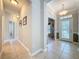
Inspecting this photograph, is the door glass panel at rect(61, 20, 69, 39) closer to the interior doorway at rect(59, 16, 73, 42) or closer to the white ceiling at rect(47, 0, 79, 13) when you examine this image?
the interior doorway at rect(59, 16, 73, 42)

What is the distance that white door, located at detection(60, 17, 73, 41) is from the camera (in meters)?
7.87

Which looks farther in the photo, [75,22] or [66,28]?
[66,28]

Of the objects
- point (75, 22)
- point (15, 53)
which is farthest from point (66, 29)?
point (15, 53)

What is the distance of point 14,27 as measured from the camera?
424 inches

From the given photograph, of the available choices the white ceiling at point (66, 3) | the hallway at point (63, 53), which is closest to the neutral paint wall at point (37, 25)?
the hallway at point (63, 53)

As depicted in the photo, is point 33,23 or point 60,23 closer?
point 33,23

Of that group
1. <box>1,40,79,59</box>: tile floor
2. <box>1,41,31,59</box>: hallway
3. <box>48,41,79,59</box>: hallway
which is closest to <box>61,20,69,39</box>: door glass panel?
<box>48,41,79,59</box>: hallway

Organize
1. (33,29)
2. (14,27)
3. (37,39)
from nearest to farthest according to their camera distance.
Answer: (33,29), (37,39), (14,27)

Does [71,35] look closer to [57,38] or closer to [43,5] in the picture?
[57,38]

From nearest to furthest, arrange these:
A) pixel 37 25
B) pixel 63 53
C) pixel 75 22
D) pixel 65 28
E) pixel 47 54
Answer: pixel 47 54
pixel 63 53
pixel 37 25
pixel 75 22
pixel 65 28

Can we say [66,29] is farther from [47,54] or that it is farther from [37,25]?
[47,54]

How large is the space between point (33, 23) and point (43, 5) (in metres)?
1.32

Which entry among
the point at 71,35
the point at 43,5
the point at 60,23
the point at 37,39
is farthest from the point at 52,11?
the point at 37,39

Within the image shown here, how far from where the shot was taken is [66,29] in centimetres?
827
